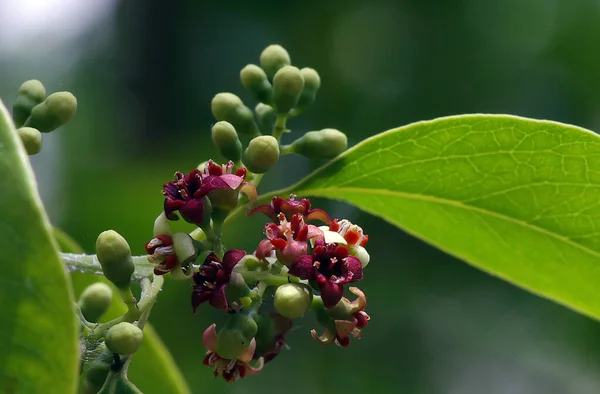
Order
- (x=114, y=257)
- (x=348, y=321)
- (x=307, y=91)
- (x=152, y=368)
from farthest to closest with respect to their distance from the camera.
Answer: (x=152, y=368), (x=307, y=91), (x=348, y=321), (x=114, y=257)

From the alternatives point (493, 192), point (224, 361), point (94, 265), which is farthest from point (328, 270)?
point (493, 192)

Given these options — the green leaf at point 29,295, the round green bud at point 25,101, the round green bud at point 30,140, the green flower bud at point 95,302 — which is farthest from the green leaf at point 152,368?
the green leaf at point 29,295

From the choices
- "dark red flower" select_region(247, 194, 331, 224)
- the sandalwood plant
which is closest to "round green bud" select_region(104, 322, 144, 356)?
the sandalwood plant

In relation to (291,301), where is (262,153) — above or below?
above

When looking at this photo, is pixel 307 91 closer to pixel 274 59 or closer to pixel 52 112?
pixel 274 59

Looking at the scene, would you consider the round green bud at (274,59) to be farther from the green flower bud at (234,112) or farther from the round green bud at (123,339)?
the round green bud at (123,339)
